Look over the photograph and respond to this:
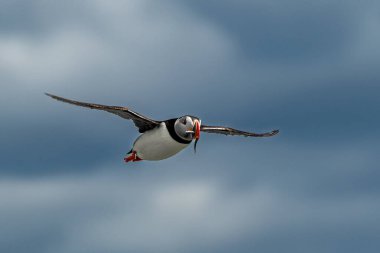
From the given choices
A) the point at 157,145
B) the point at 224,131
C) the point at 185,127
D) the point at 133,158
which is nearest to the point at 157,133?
the point at 157,145

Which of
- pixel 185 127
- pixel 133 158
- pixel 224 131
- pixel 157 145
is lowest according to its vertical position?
pixel 157 145

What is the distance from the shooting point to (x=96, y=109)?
7075 cm

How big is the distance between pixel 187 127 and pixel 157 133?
321 centimetres

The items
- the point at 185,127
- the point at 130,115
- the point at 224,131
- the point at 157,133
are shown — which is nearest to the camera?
the point at 185,127

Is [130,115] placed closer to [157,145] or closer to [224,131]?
[157,145]

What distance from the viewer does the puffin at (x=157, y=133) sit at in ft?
228

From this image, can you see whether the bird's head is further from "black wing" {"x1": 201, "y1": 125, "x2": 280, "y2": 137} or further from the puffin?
"black wing" {"x1": 201, "y1": 125, "x2": 280, "y2": 137}

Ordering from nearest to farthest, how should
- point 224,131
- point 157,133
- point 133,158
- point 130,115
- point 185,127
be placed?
point 185,127, point 157,133, point 130,115, point 133,158, point 224,131

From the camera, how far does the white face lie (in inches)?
2726

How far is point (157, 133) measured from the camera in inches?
2805

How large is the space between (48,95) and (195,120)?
12.0 metres

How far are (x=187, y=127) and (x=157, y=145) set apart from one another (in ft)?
11.5

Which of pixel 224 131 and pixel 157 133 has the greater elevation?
pixel 224 131

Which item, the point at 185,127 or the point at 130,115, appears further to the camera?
the point at 130,115
